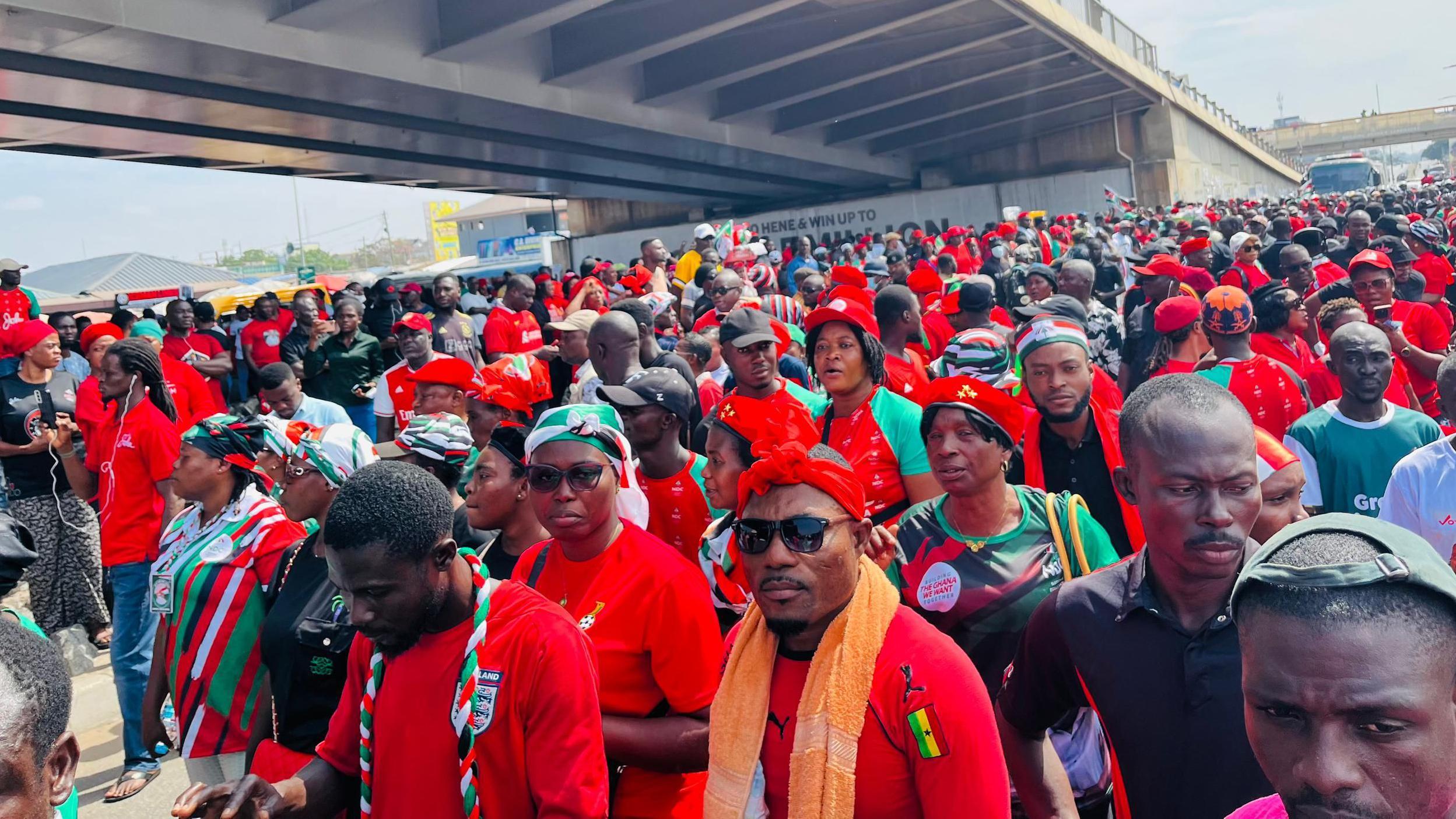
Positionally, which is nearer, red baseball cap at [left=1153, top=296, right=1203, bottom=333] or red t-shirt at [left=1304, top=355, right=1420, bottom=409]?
red t-shirt at [left=1304, top=355, right=1420, bottom=409]

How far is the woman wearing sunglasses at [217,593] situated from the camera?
3.71 m

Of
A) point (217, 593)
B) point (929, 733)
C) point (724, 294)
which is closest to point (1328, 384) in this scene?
point (929, 733)

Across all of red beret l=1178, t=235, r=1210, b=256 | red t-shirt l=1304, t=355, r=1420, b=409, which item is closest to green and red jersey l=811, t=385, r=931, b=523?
red t-shirt l=1304, t=355, r=1420, b=409

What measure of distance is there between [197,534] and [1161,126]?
34.4m

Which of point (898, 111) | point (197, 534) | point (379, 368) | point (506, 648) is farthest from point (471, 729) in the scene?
point (898, 111)

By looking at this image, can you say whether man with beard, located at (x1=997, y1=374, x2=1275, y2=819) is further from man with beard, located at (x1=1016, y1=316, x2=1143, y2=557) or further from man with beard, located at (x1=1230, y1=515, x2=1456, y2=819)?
man with beard, located at (x1=1016, y1=316, x2=1143, y2=557)

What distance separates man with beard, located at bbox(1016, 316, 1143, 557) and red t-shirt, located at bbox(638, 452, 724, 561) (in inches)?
49.6

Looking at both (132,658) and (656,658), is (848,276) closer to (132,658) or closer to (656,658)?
(132,658)

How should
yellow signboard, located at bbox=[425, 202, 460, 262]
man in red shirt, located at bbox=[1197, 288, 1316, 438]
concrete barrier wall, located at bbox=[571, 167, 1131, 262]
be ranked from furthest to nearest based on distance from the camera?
yellow signboard, located at bbox=[425, 202, 460, 262], concrete barrier wall, located at bbox=[571, 167, 1131, 262], man in red shirt, located at bbox=[1197, 288, 1316, 438]

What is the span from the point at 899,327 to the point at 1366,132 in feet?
235

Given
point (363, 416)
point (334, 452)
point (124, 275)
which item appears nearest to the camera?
point (334, 452)

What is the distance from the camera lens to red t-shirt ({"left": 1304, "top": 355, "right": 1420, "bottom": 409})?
5594 mm

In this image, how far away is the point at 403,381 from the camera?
7.71m

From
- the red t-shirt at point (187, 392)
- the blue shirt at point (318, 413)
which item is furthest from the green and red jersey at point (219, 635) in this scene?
the red t-shirt at point (187, 392)
